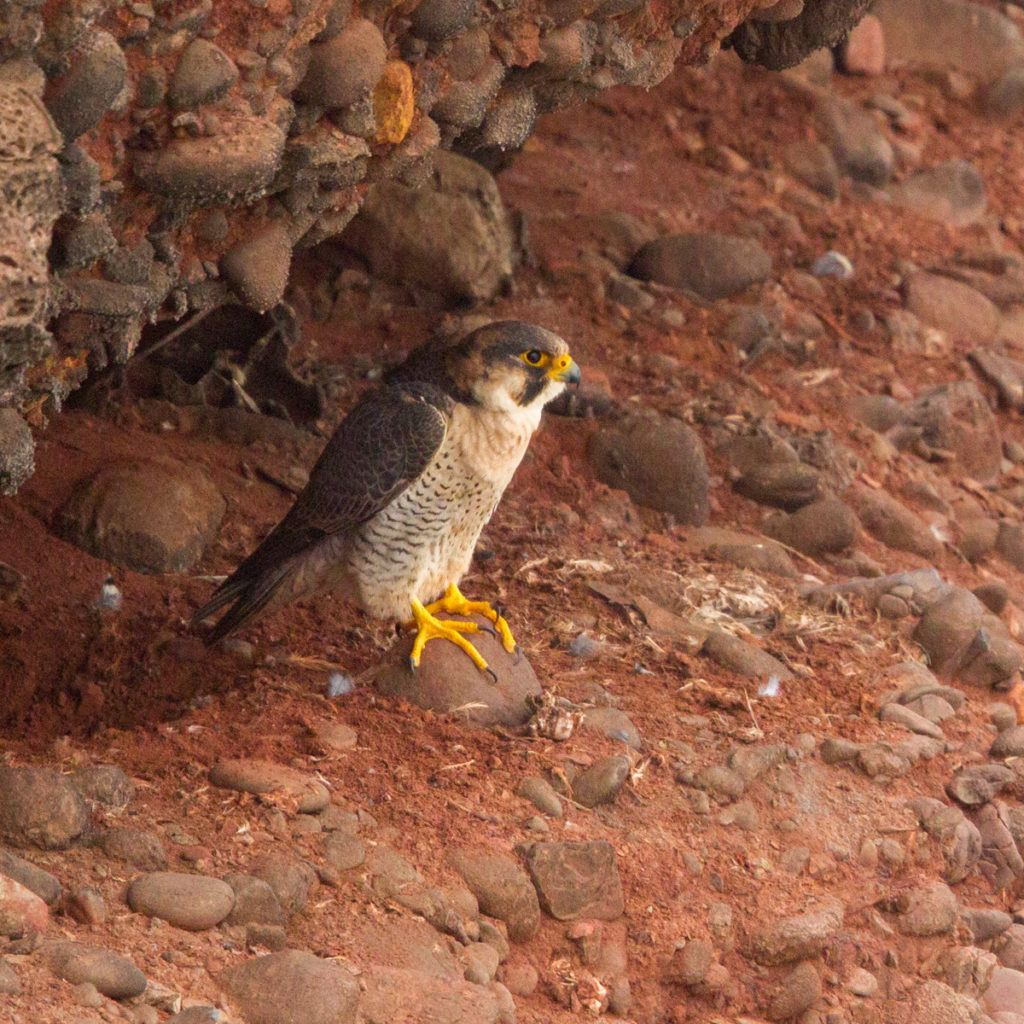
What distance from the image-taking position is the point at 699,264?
24.0 feet

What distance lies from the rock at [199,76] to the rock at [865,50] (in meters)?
7.99

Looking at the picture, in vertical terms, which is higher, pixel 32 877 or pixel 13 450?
pixel 13 450

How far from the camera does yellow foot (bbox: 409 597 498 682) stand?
4160 mm

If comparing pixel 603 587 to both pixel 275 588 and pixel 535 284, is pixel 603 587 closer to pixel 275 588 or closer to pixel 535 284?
pixel 275 588

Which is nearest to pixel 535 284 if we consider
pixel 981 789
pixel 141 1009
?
pixel 981 789

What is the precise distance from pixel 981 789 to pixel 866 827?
0.47 m

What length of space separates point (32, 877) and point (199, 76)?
5.47 feet

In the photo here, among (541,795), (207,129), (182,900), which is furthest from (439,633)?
(207,129)

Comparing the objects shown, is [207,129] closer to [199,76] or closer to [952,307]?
[199,76]

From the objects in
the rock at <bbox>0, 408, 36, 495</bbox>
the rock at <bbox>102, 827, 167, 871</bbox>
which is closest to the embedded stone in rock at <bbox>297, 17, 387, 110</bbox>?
the rock at <bbox>0, 408, 36, 495</bbox>

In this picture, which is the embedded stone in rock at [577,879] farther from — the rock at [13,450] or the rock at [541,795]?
the rock at [13,450]

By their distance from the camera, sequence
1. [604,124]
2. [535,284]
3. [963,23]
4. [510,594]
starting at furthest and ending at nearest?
[963,23], [604,124], [535,284], [510,594]

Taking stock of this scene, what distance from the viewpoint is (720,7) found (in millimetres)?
4547

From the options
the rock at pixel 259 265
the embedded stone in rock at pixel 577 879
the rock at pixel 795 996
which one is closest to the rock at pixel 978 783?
the rock at pixel 795 996
